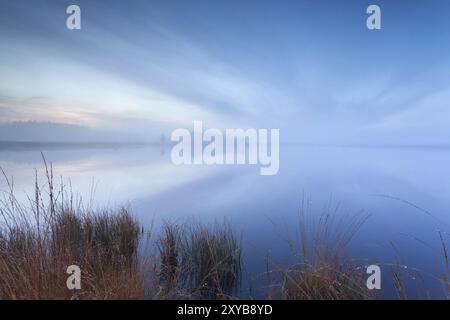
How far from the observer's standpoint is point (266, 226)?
6211 mm

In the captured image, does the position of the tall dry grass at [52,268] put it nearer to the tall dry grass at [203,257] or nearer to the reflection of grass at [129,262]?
the reflection of grass at [129,262]

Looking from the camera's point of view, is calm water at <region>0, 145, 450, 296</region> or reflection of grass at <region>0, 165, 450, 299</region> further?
calm water at <region>0, 145, 450, 296</region>

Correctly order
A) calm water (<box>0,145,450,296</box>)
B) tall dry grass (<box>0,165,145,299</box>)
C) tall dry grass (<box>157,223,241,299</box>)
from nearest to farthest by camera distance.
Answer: tall dry grass (<box>0,165,145,299</box>) → tall dry grass (<box>157,223,241,299</box>) → calm water (<box>0,145,450,296</box>)

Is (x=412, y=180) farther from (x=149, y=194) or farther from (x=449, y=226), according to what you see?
(x=149, y=194)

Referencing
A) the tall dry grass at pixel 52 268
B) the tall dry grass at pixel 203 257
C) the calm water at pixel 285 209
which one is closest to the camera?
the tall dry grass at pixel 52 268

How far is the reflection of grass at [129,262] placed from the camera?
2.41 metres

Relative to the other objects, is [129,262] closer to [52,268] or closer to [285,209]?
[52,268]

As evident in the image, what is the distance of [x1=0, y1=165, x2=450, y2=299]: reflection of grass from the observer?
2410 millimetres

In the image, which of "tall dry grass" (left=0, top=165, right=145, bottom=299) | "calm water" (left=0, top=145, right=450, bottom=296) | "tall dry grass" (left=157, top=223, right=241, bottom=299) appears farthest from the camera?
"calm water" (left=0, top=145, right=450, bottom=296)

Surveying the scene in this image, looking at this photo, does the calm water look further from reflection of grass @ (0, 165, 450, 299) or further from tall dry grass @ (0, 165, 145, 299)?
tall dry grass @ (0, 165, 145, 299)

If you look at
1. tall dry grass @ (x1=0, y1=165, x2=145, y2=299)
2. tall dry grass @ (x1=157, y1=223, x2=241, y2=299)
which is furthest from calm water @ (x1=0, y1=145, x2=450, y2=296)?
tall dry grass @ (x1=0, y1=165, x2=145, y2=299)

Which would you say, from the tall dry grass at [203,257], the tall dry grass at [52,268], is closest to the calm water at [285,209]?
the tall dry grass at [203,257]
